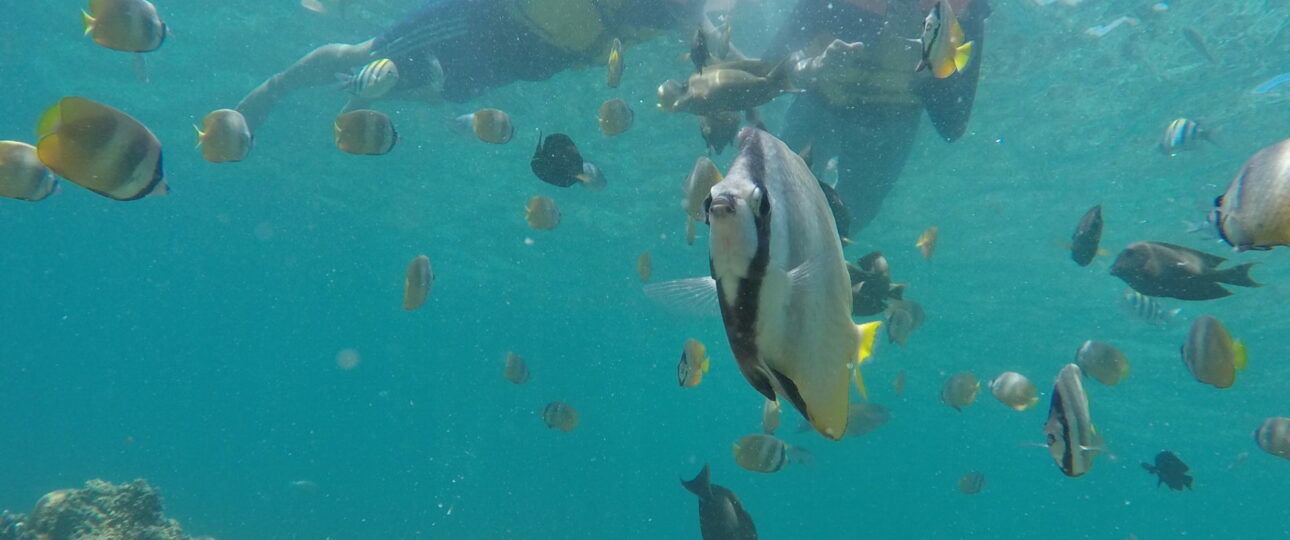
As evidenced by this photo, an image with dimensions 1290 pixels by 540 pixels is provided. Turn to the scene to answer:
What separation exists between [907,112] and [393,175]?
Result: 71.5 feet

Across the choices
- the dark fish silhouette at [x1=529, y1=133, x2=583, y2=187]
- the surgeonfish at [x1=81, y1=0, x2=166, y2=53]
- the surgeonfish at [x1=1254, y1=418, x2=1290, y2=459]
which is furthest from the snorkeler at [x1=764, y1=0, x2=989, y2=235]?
the surgeonfish at [x1=81, y1=0, x2=166, y2=53]

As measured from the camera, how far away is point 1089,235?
18.2ft

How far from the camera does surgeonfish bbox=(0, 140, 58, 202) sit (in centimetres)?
430

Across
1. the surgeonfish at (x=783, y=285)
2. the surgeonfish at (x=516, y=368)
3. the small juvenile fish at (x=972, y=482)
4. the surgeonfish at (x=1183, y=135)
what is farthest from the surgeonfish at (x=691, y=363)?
the small juvenile fish at (x=972, y=482)

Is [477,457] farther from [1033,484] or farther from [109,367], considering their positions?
[1033,484]

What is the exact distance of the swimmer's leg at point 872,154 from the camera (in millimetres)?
12221

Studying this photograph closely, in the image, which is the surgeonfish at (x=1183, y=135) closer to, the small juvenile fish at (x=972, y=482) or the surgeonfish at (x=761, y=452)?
the small juvenile fish at (x=972, y=482)

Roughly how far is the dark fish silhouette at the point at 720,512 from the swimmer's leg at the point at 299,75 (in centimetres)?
1522

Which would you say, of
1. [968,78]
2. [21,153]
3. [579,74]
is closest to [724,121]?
[21,153]

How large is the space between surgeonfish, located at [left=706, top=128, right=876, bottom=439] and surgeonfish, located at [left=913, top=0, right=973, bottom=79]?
3815 millimetres

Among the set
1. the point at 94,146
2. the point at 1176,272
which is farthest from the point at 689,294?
the point at 1176,272

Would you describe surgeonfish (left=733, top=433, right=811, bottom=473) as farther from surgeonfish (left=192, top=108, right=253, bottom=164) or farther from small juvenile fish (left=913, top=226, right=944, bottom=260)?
surgeonfish (left=192, top=108, right=253, bottom=164)

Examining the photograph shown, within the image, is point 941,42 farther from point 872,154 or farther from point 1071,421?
point 872,154

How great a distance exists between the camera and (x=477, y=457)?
103 meters
